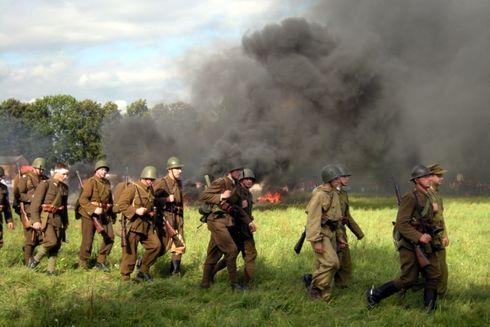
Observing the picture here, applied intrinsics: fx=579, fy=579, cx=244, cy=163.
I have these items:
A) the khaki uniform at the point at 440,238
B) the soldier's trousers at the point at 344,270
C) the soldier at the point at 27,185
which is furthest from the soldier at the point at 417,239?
the soldier at the point at 27,185

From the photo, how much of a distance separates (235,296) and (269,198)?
747 inches

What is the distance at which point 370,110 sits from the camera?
3006 cm

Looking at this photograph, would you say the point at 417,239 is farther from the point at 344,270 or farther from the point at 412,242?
the point at 344,270

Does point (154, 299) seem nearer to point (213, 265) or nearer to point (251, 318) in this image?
point (213, 265)

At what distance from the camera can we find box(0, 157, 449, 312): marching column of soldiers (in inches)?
269

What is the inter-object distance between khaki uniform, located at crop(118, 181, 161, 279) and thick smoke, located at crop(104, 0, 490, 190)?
18047 millimetres

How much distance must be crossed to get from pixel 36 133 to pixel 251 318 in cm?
4766

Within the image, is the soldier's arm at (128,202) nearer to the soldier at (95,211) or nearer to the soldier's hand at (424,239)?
the soldier at (95,211)

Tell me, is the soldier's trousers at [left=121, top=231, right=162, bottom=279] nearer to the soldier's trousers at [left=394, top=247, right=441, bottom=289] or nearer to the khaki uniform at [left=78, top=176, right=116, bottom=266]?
the khaki uniform at [left=78, top=176, right=116, bottom=266]

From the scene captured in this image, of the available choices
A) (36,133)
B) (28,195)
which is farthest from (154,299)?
(36,133)

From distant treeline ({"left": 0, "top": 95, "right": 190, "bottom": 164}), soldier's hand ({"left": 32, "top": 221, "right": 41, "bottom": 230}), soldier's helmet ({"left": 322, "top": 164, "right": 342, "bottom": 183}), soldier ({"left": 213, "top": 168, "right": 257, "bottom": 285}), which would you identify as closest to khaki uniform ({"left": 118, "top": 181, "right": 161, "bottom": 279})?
soldier ({"left": 213, "top": 168, "right": 257, "bottom": 285})

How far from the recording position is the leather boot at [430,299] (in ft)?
22.4

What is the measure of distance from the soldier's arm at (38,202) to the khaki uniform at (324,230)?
454 cm

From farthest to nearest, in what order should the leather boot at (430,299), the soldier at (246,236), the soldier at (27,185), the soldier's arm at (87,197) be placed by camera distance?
the soldier at (27,185) → the soldier's arm at (87,197) → the soldier at (246,236) → the leather boot at (430,299)
